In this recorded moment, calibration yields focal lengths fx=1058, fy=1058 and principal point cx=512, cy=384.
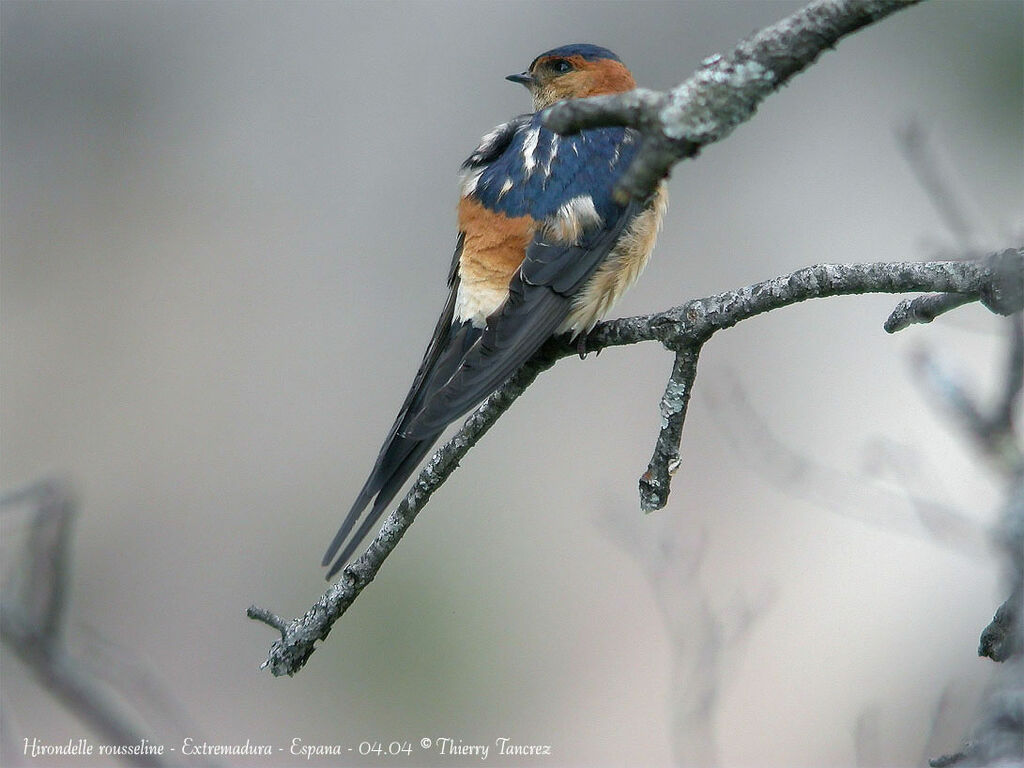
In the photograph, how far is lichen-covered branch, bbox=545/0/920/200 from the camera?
101cm

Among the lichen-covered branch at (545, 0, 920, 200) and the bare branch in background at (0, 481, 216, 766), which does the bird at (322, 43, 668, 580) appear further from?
the lichen-covered branch at (545, 0, 920, 200)

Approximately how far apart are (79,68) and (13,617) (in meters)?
5.73

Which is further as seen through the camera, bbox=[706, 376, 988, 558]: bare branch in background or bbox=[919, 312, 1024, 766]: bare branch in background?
bbox=[706, 376, 988, 558]: bare branch in background

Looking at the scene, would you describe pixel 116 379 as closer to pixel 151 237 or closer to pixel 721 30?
pixel 151 237

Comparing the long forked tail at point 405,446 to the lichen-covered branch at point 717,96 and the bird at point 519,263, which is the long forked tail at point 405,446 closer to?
the bird at point 519,263

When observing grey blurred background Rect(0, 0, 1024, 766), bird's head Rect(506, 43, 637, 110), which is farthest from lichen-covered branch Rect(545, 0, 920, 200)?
grey blurred background Rect(0, 0, 1024, 766)

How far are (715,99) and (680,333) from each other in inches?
31.1

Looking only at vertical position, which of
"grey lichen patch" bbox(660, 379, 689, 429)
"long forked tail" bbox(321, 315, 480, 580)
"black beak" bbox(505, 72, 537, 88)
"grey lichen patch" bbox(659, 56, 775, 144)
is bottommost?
"long forked tail" bbox(321, 315, 480, 580)

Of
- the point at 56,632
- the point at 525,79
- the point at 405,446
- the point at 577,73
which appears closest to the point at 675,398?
the point at 405,446

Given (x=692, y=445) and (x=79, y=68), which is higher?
(x=79, y=68)

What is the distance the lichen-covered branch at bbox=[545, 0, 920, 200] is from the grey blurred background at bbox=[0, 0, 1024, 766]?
2.53 m

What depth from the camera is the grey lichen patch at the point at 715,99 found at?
3.35 feet

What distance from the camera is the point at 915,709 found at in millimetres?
3936

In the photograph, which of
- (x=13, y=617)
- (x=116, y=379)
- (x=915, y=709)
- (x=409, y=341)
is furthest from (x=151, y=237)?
(x=13, y=617)
